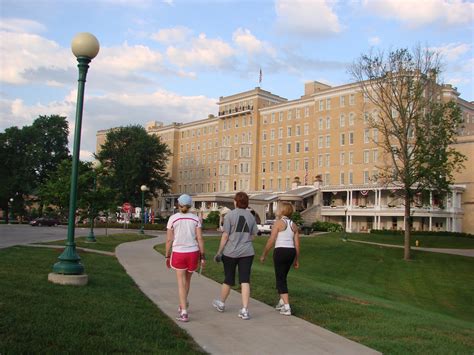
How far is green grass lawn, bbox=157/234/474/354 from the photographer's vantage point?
23.9ft

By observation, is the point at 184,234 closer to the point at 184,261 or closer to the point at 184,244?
the point at 184,244

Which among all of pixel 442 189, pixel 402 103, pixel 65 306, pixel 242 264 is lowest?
pixel 65 306

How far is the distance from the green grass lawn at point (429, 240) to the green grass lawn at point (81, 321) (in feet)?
134

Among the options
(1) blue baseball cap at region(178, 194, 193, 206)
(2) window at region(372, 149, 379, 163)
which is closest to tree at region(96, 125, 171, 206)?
(2) window at region(372, 149, 379, 163)

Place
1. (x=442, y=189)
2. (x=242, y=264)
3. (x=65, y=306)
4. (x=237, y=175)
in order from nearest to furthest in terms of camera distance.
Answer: (x=65, y=306), (x=242, y=264), (x=442, y=189), (x=237, y=175)

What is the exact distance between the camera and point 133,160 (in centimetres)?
8062

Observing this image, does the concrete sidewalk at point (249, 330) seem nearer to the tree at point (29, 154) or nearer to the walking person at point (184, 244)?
the walking person at point (184, 244)

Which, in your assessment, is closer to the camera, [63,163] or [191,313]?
[191,313]

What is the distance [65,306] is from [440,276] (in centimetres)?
2272

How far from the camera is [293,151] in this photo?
281 ft

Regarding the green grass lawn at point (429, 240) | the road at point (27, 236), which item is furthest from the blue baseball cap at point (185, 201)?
the green grass lawn at point (429, 240)

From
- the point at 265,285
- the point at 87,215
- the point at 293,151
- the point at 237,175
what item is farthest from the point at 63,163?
the point at 237,175

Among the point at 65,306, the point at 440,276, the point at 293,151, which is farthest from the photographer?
the point at 293,151

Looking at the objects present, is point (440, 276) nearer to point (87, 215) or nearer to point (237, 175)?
point (87, 215)
